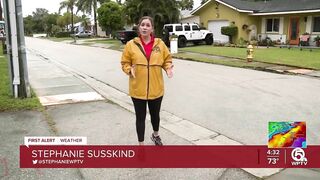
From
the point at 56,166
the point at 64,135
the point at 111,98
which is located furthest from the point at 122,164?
the point at 111,98

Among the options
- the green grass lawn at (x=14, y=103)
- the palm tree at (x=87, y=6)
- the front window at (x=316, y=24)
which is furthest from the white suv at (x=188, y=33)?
the palm tree at (x=87, y=6)

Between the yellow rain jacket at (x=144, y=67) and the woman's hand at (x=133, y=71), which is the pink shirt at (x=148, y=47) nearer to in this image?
the yellow rain jacket at (x=144, y=67)

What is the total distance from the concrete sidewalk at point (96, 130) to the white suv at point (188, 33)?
737 inches

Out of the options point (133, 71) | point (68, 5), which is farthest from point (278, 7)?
point (68, 5)

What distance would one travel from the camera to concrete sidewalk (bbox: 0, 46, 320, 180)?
435cm

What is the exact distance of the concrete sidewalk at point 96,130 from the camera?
4352 mm

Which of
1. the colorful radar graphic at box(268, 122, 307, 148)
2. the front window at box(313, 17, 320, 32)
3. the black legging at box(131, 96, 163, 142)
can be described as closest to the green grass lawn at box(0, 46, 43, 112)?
the black legging at box(131, 96, 163, 142)

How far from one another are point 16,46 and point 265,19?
2499 centimetres

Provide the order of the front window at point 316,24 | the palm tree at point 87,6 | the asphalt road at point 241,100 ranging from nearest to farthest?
the asphalt road at point 241,100
the front window at point 316,24
the palm tree at point 87,6

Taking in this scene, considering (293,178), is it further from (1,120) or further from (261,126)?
(1,120)

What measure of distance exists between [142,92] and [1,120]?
3.47 metres

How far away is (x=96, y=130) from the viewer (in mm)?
6180

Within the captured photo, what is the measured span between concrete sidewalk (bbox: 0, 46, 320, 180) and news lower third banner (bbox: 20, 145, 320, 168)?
5.4 inches

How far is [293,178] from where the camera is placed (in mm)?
4262
